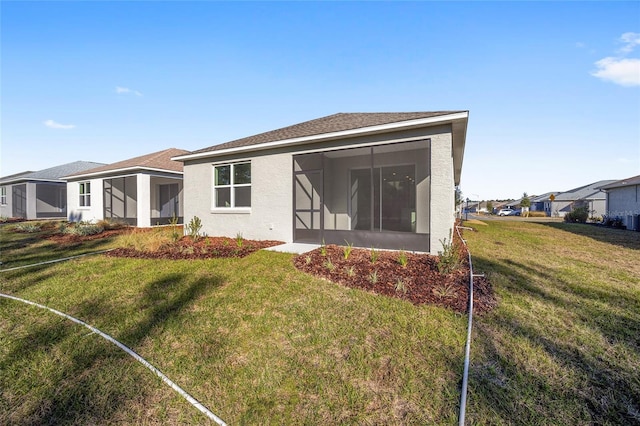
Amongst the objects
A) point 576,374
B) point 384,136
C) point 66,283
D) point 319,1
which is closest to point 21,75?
point 66,283

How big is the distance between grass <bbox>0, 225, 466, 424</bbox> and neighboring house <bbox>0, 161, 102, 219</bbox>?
23.4m

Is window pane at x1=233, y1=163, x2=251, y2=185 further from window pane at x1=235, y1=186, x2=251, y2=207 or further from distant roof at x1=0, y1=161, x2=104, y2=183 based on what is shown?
distant roof at x1=0, y1=161, x2=104, y2=183

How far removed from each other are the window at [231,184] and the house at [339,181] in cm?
4

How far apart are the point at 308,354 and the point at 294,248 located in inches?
193

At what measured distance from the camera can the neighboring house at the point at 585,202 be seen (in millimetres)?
A: 31056

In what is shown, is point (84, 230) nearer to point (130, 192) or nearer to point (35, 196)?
point (130, 192)

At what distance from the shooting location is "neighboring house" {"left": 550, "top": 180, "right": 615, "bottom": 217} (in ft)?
102

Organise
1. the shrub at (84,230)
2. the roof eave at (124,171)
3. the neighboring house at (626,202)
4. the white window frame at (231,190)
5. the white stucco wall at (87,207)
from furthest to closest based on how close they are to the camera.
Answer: the neighboring house at (626,202) → the white stucco wall at (87,207) → the roof eave at (124,171) → the shrub at (84,230) → the white window frame at (231,190)

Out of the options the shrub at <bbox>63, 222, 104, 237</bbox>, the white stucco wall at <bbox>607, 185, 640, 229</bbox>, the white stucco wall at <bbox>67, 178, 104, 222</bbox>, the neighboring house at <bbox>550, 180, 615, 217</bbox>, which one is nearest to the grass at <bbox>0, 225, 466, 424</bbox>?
the shrub at <bbox>63, 222, 104, 237</bbox>

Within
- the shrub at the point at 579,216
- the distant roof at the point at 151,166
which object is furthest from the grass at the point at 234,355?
the shrub at the point at 579,216

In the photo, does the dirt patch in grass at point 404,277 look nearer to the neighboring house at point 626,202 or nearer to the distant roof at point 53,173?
the neighboring house at point 626,202

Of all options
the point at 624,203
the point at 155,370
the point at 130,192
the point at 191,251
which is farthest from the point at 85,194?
the point at 624,203

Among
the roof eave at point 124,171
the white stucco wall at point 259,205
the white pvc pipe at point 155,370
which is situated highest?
the roof eave at point 124,171

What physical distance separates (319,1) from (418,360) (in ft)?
33.5
